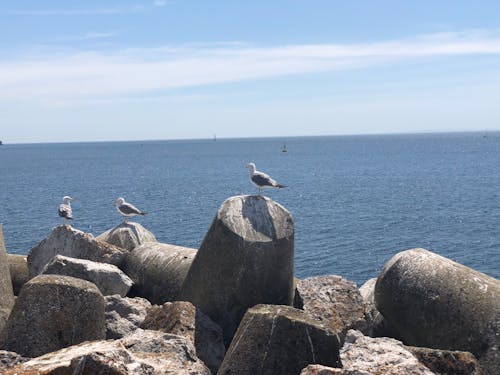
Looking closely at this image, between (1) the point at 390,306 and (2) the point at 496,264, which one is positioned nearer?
(1) the point at 390,306

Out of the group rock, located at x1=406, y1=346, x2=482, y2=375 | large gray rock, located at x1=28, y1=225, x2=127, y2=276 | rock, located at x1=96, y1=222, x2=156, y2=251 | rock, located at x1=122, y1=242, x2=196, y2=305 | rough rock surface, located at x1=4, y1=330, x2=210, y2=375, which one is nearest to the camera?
rough rock surface, located at x1=4, y1=330, x2=210, y2=375

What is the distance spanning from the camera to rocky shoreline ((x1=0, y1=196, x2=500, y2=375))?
7.17m

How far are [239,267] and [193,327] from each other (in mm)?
1539

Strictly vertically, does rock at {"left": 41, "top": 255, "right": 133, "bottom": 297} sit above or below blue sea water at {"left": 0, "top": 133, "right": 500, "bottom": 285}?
above

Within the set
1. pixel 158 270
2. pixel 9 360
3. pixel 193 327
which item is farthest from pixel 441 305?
pixel 9 360

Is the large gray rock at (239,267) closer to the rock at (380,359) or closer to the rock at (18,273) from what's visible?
the rock at (380,359)

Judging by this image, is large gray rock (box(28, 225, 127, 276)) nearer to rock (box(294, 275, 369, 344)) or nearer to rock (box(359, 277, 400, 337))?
rock (box(294, 275, 369, 344))

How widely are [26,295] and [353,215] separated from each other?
149 ft

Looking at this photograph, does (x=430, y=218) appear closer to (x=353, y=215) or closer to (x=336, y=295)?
(x=353, y=215)

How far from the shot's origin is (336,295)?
10273mm

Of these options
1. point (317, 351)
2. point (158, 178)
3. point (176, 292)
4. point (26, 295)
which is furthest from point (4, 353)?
point (158, 178)

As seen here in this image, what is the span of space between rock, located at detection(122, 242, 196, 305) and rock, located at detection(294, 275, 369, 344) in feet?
8.58

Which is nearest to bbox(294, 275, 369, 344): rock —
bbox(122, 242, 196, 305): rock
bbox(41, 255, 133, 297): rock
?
bbox(122, 242, 196, 305): rock

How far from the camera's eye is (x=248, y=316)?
25.9ft
